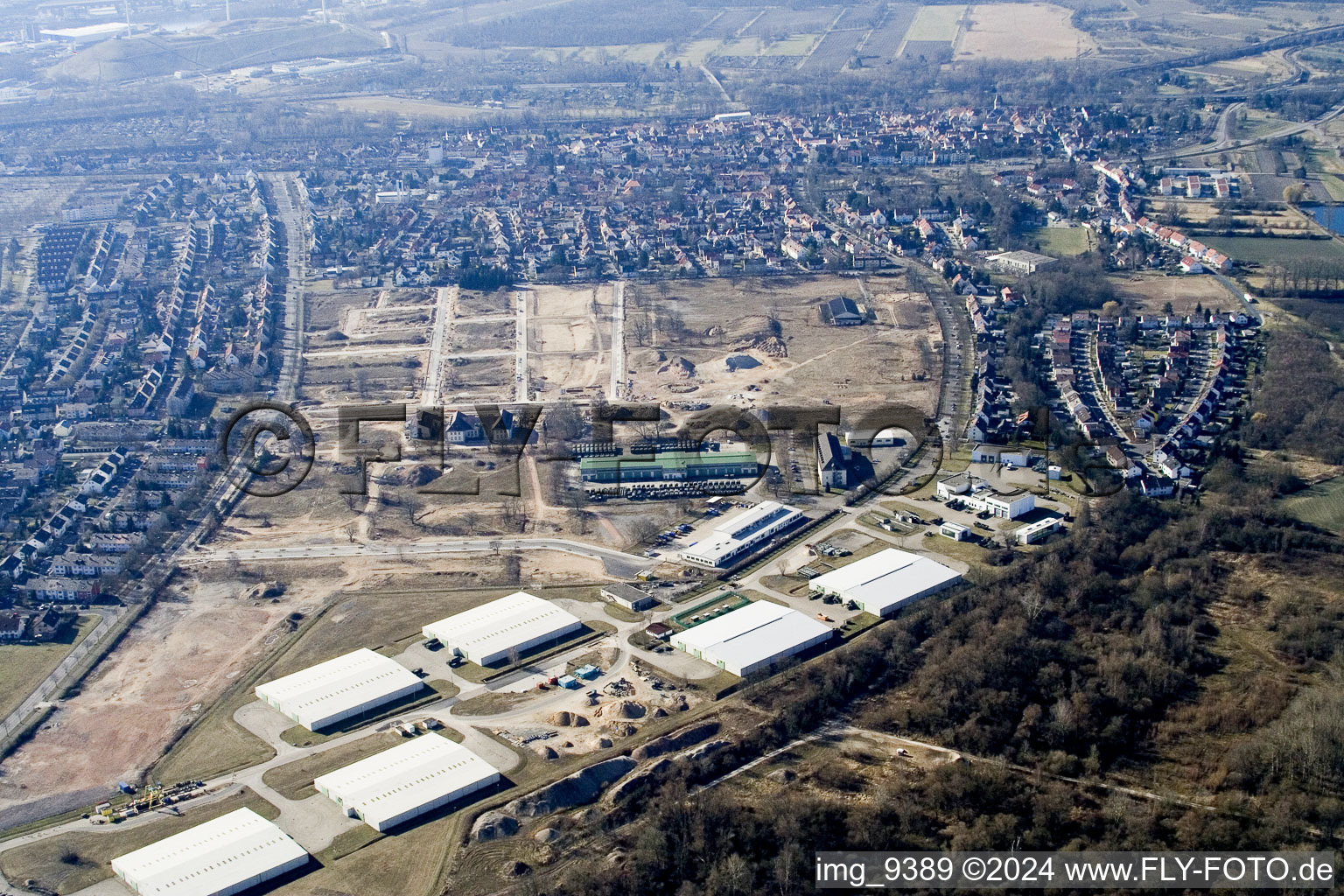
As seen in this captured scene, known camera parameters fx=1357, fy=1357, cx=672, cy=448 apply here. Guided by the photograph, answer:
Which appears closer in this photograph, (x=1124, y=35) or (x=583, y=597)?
(x=583, y=597)

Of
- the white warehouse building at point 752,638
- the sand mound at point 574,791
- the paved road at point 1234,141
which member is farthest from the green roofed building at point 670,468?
the paved road at point 1234,141

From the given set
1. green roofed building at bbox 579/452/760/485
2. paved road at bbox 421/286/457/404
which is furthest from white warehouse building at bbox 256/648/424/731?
paved road at bbox 421/286/457/404

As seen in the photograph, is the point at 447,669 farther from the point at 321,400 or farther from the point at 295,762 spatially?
the point at 321,400

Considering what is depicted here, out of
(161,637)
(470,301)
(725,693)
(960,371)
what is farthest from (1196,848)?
(470,301)

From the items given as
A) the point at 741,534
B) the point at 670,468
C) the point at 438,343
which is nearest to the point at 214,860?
the point at 741,534

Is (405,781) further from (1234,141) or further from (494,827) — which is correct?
(1234,141)
